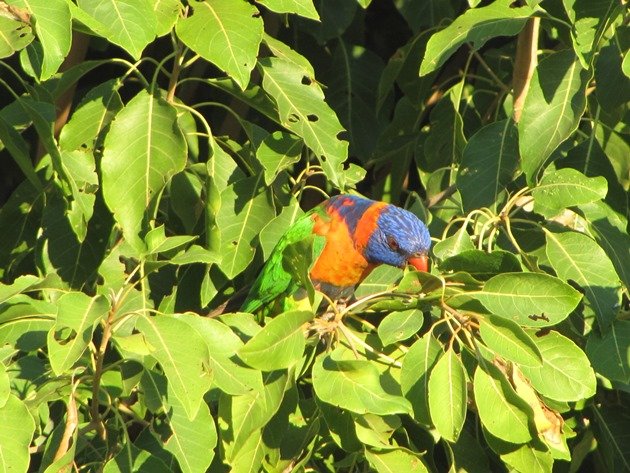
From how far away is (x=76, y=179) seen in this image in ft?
9.41

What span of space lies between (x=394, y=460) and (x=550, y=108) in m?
1.29

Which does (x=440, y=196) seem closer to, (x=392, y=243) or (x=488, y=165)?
(x=392, y=243)

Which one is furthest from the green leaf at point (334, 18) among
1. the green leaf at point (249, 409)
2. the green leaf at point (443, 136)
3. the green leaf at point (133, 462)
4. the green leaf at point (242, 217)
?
the green leaf at point (133, 462)

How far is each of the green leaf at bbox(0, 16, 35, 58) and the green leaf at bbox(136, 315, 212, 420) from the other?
772 millimetres

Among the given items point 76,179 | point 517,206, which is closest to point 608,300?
point 517,206

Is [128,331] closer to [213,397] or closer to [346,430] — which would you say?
[213,397]

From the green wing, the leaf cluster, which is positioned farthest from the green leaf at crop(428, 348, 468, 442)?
the green wing

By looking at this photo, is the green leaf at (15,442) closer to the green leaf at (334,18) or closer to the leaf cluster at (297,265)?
the leaf cluster at (297,265)

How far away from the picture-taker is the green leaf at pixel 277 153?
3.00m

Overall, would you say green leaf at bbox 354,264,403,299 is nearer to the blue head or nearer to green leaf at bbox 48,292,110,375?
the blue head

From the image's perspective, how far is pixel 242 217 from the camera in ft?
10.4

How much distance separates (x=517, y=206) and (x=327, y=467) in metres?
1.09

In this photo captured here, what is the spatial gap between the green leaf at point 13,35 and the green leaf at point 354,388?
110 centimetres

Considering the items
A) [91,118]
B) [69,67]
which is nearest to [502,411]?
[91,118]
